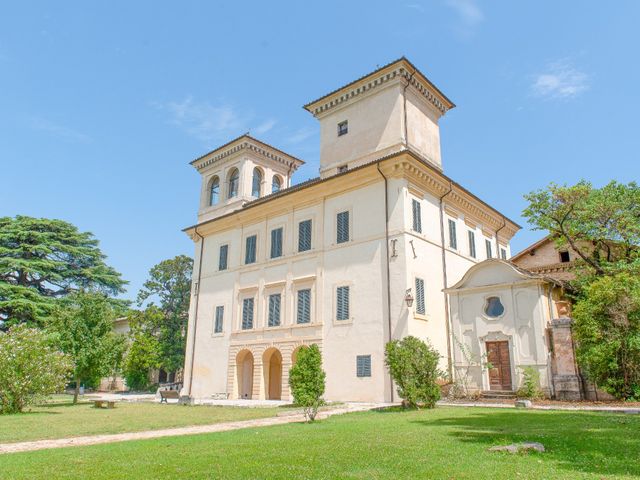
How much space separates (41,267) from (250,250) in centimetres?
1959

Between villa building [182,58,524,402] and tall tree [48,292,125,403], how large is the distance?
20.1ft

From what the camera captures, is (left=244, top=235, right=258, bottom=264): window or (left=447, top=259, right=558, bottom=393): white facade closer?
(left=447, top=259, right=558, bottom=393): white facade

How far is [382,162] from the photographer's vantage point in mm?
21812

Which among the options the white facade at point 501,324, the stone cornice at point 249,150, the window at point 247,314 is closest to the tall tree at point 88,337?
the window at point 247,314

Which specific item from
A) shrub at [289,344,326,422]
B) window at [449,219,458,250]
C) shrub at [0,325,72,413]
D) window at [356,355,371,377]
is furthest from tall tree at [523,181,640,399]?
shrub at [0,325,72,413]

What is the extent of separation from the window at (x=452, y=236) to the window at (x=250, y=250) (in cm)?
→ 1089

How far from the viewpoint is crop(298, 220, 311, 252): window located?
2466 centimetres

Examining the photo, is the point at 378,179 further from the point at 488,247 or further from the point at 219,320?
the point at 219,320

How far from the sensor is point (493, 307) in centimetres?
2105

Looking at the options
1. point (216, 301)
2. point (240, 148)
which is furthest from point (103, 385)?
point (240, 148)

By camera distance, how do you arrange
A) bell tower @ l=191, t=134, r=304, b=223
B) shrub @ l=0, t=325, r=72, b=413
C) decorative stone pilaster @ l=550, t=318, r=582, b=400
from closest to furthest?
decorative stone pilaster @ l=550, t=318, r=582, b=400 → shrub @ l=0, t=325, r=72, b=413 → bell tower @ l=191, t=134, r=304, b=223

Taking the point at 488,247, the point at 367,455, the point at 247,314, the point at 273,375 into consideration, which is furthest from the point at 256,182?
the point at 367,455

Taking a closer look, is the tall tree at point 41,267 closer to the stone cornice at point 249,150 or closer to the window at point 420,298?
the stone cornice at point 249,150

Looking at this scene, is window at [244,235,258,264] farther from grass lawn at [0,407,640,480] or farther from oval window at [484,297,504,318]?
grass lawn at [0,407,640,480]
